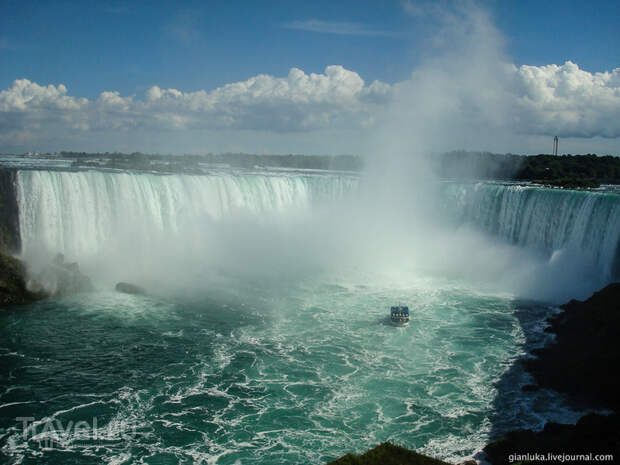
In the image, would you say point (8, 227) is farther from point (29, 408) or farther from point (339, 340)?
point (339, 340)

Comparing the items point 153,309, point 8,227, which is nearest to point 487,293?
point 153,309

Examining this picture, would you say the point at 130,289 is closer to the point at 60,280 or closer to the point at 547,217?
the point at 60,280


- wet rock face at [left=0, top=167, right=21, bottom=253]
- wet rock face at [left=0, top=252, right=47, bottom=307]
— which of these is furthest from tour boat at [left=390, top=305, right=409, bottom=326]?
wet rock face at [left=0, top=167, right=21, bottom=253]

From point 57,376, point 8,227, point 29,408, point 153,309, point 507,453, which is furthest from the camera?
point 8,227

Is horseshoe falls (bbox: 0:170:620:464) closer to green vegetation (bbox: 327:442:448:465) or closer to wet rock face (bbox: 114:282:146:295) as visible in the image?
wet rock face (bbox: 114:282:146:295)

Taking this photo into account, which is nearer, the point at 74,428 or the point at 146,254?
the point at 74,428

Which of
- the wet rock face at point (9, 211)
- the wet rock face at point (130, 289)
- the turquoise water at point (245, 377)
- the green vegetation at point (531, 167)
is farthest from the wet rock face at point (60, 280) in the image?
the green vegetation at point (531, 167)

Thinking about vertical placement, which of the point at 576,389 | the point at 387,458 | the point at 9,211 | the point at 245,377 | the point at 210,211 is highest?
the point at 9,211

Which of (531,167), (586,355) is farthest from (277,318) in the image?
(531,167)
